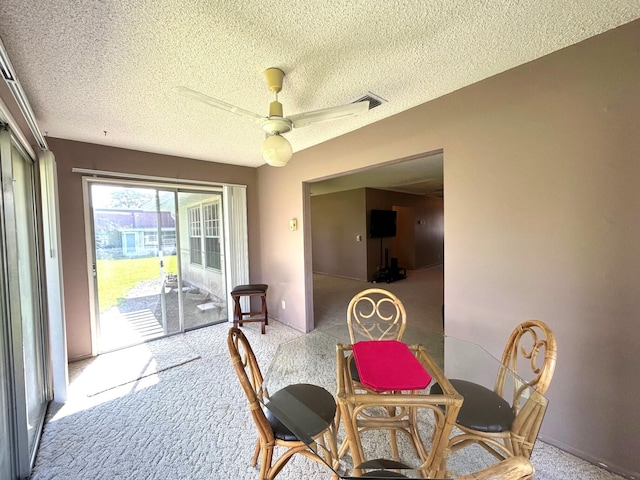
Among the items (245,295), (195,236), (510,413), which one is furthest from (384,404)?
(195,236)

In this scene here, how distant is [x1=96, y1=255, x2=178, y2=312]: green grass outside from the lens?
10.2 ft

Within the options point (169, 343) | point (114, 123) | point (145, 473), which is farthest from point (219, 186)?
point (145, 473)

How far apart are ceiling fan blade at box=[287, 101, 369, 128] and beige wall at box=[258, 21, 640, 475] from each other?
967mm

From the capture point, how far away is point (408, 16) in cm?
126

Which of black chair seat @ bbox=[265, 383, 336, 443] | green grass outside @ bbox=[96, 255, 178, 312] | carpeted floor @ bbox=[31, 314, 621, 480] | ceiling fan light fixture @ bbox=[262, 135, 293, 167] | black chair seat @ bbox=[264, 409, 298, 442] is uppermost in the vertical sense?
ceiling fan light fixture @ bbox=[262, 135, 293, 167]

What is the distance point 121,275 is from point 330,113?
3.36 m

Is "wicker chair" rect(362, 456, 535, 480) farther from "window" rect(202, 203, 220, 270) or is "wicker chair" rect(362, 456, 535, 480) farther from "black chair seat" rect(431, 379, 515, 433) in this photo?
"window" rect(202, 203, 220, 270)

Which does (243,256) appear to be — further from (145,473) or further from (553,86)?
(553,86)

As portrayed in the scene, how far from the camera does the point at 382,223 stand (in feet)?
23.6

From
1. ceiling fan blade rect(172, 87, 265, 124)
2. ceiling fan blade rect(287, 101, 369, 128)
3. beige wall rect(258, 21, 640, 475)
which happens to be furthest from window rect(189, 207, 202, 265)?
beige wall rect(258, 21, 640, 475)

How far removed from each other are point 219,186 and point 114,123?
163 cm

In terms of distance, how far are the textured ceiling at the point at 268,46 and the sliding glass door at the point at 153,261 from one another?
4.19 ft

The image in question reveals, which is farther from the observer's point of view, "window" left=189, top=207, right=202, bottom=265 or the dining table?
"window" left=189, top=207, right=202, bottom=265

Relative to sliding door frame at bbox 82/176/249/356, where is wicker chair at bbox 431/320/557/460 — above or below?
below
